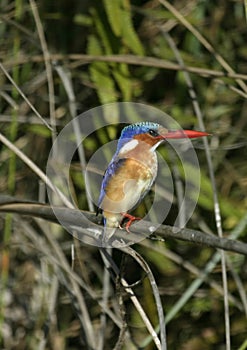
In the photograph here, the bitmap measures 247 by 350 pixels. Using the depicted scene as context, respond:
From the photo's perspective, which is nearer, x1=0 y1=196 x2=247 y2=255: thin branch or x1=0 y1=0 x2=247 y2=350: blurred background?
x1=0 y1=196 x2=247 y2=255: thin branch

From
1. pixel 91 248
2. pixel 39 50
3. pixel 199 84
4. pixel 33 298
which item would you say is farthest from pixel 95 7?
pixel 33 298

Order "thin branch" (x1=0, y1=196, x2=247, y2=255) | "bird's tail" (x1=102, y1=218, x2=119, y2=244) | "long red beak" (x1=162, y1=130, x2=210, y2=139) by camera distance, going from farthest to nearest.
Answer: "long red beak" (x1=162, y1=130, x2=210, y2=139) → "bird's tail" (x1=102, y1=218, x2=119, y2=244) → "thin branch" (x1=0, y1=196, x2=247, y2=255)

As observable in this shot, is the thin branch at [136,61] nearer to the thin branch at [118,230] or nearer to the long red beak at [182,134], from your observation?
the long red beak at [182,134]

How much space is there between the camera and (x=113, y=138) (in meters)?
2.03

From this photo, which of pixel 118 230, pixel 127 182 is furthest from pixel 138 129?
pixel 118 230

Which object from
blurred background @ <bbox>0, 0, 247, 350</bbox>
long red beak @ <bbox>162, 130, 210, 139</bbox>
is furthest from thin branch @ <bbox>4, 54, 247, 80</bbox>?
long red beak @ <bbox>162, 130, 210, 139</bbox>

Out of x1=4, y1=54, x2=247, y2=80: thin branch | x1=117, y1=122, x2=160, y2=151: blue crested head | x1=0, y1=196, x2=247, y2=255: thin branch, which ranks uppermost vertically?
x1=4, y1=54, x2=247, y2=80: thin branch

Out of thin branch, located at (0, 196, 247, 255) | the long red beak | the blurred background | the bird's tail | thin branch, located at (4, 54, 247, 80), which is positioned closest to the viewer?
thin branch, located at (0, 196, 247, 255)

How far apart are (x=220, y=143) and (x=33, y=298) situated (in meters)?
0.74

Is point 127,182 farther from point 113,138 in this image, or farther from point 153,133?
point 113,138

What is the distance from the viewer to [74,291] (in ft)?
6.75

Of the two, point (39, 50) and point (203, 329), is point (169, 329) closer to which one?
point (203, 329)

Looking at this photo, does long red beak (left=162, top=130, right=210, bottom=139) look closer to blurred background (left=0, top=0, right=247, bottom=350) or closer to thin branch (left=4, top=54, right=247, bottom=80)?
thin branch (left=4, top=54, right=247, bottom=80)

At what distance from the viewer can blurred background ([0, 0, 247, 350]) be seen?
6.85 ft
